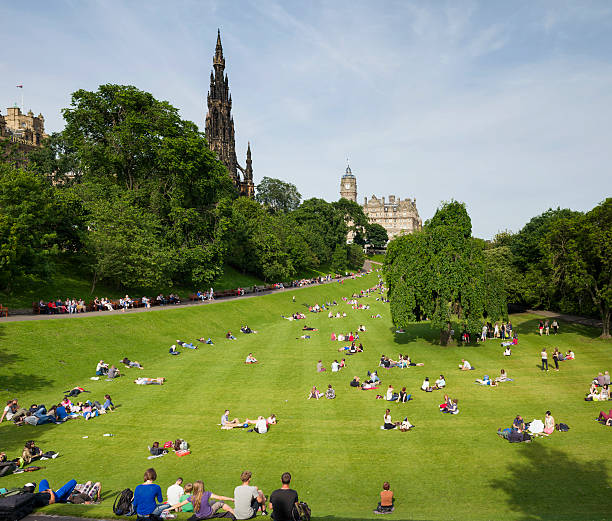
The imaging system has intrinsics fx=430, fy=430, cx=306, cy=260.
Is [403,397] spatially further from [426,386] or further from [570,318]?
[570,318]

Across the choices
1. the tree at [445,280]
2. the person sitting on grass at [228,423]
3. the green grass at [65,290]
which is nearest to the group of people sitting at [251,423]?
the person sitting on grass at [228,423]

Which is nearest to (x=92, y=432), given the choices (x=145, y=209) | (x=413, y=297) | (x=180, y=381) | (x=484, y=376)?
(x=180, y=381)

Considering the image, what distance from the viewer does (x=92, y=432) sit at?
1892cm

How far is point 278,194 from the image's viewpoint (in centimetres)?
15125

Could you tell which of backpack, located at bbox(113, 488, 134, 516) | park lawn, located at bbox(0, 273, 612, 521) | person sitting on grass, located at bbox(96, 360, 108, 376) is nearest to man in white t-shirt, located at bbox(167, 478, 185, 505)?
backpack, located at bbox(113, 488, 134, 516)

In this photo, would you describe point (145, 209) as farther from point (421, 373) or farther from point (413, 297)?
point (421, 373)

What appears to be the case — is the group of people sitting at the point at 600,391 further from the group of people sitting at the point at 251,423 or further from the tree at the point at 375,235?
the tree at the point at 375,235

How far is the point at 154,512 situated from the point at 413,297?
27.0 meters

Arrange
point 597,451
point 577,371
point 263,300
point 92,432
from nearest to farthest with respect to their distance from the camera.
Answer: point 597,451
point 92,432
point 577,371
point 263,300

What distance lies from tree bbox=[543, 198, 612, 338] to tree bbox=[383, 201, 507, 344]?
779 centimetres

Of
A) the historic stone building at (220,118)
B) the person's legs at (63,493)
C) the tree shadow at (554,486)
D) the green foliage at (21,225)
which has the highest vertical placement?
the historic stone building at (220,118)

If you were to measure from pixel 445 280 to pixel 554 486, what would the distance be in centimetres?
2082

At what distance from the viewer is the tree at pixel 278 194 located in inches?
5965

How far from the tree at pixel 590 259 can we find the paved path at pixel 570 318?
6.81 m
